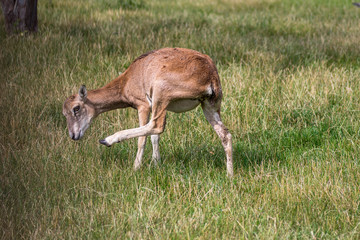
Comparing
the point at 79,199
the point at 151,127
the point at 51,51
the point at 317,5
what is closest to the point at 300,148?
the point at 151,127

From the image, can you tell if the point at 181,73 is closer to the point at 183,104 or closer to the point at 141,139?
the point at 183,104

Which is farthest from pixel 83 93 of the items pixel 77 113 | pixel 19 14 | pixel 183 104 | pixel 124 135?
pixel 19 14

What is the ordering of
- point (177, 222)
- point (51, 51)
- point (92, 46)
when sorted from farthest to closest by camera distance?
point (92, 46)
point (51, 51)
point (177, 222)

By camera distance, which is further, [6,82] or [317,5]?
[317,5]

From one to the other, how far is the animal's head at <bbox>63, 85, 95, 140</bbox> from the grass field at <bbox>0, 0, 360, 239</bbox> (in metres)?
0.28

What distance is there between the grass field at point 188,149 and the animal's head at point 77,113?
0.28 m

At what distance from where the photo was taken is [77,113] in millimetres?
5309

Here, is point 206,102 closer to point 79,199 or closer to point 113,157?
point 113,157

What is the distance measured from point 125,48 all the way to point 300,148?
4.38 metres

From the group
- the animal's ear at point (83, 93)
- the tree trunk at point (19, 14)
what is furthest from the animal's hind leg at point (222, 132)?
the tree trunk at point (19, 14)

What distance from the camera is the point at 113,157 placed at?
5.32 m

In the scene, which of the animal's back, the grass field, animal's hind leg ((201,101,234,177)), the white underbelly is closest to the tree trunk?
the grass field

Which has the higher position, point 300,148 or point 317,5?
point 317,5

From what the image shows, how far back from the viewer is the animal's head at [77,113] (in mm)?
5273
